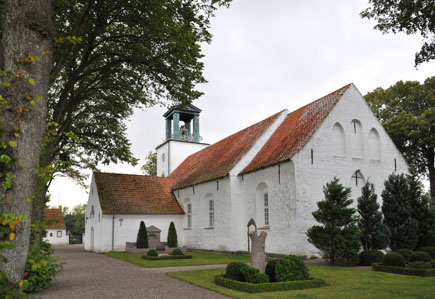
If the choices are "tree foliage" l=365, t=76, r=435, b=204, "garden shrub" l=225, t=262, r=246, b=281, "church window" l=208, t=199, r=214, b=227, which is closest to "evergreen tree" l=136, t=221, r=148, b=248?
"church window" l=208, t=199, r=214, b=227

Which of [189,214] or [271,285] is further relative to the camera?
[189,214]

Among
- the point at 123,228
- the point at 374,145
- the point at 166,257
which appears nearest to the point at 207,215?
the point at 123,228

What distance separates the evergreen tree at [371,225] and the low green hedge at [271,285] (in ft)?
20.7

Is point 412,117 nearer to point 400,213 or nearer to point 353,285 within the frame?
point 400,213

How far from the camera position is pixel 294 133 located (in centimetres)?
1880

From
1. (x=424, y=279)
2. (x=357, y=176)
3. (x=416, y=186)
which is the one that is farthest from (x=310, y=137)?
(x=424, y=279)

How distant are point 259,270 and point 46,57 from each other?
25.4 feet

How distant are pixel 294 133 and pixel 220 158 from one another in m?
6.87

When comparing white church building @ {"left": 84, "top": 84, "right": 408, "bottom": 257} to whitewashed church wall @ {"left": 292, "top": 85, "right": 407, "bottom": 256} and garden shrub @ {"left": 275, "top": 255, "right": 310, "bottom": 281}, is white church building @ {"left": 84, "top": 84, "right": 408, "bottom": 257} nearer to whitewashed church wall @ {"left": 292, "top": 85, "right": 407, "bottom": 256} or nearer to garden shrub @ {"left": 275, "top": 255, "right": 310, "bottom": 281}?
whitewashed church wall @ {"left": 292, "top": 85, "right": 407, "bottom": 256}

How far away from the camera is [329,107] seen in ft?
57.8

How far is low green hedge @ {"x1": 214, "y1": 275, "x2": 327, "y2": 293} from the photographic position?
8594 millimetres

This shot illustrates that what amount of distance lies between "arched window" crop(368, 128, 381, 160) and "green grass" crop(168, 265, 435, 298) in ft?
27.0

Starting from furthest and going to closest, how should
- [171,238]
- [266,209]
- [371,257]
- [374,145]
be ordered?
[171,238], [266,209], [374,145], [371,257]

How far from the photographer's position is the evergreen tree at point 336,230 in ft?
43.7
